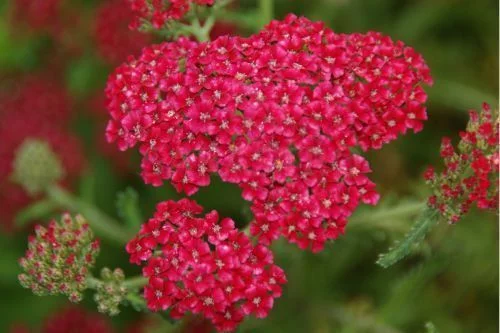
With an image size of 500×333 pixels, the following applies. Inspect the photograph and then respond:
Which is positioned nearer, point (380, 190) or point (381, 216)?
point (381, 216)

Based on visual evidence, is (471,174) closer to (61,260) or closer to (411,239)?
(411,239)

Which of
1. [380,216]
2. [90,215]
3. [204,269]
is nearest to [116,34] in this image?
[90,215]

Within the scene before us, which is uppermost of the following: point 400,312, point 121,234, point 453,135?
point 453,135

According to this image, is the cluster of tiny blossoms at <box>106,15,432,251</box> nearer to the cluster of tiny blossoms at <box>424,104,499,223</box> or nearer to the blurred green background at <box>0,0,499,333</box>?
the cluster of tiny blossoms at <box>424,104,499,223</box>

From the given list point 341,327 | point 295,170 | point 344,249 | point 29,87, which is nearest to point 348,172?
point 295,170

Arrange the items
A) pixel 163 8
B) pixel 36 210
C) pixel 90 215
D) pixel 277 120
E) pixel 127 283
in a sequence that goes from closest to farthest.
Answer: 1. pixel 277 120
2. pixel 127 283
3. pixel 163 8
4. pixel 36 210
5. pixel 90 215

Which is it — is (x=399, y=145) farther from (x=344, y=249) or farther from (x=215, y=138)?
(x=215, y=138)

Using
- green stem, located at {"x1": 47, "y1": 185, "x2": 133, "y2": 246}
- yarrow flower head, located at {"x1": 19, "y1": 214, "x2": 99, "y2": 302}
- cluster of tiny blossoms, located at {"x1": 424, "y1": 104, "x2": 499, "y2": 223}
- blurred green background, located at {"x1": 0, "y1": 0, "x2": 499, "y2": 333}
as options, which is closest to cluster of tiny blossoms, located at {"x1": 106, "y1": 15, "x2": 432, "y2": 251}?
cluster of tiny blossoms, located at {"x1": 424, "y1": 104, "x2": 499, "y2": 223}
